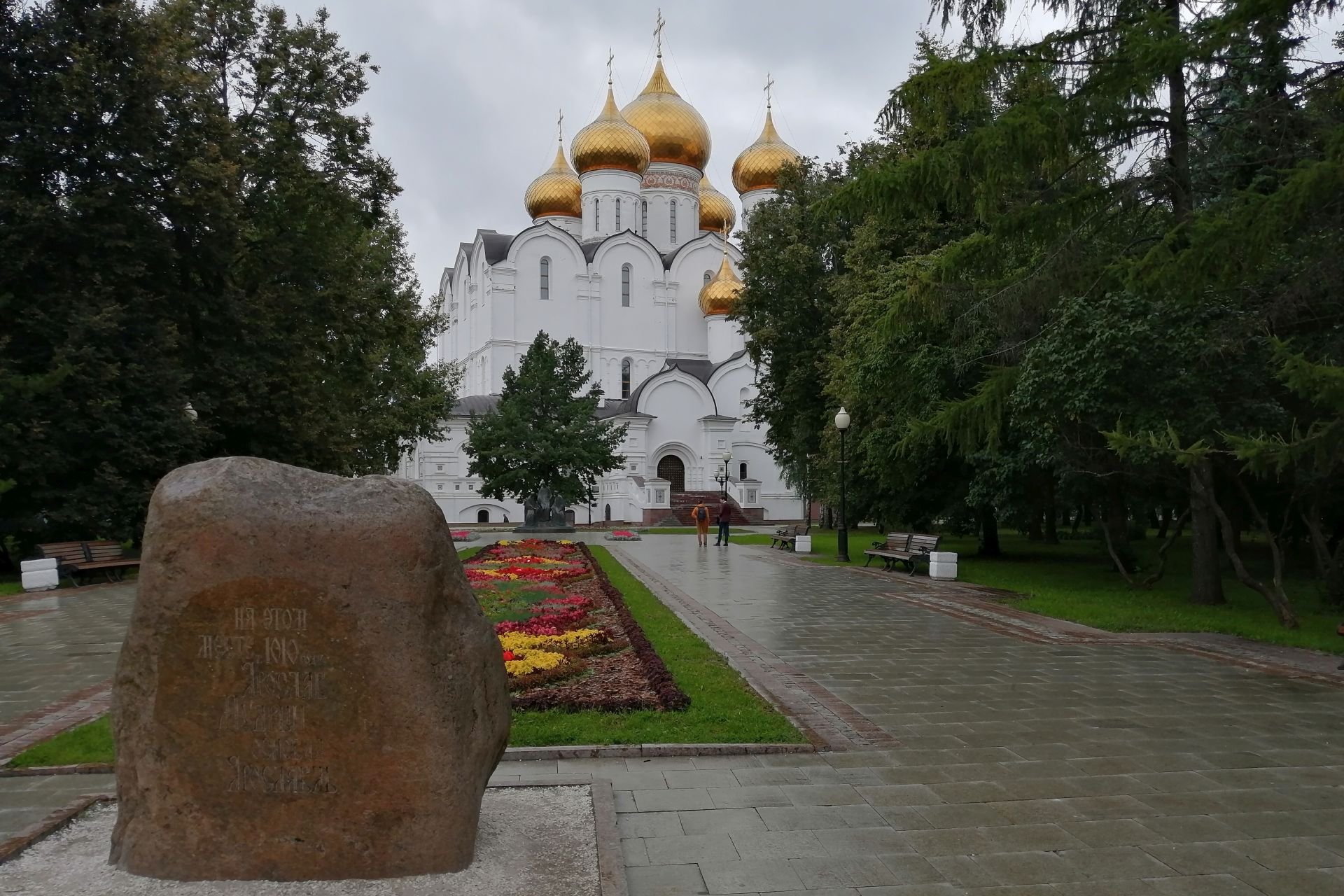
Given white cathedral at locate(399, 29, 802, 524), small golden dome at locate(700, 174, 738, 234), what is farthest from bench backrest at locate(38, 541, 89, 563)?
small golden dome at locate(700, 174, 738, 234)

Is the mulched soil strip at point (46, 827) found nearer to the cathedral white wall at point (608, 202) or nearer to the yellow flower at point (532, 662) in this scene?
the yellow flower at point (532, 662)

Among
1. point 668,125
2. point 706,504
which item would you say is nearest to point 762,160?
point 668,125

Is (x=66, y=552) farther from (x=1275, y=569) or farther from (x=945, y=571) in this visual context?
(x=1275, y=569)

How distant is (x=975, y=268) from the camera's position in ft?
41.0

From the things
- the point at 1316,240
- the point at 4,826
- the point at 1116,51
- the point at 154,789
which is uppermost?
the point at 1116,51

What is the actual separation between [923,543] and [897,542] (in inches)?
39.9

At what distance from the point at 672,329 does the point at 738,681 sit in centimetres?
5007

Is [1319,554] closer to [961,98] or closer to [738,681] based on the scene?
[961,98]

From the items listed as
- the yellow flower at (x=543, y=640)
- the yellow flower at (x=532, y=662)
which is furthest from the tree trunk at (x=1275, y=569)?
the yellow flower at (x=532, y=662)

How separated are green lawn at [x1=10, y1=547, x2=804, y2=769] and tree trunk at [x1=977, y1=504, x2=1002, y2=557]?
15849mm

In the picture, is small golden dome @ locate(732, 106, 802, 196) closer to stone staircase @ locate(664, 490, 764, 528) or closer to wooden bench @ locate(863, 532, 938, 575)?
stone staircase @ locate(664, 490, 764, 528)

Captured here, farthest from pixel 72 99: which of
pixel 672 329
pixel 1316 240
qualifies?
pixel 672 329

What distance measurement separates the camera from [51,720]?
23.1 feet

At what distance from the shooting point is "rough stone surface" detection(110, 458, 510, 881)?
411 centimetres
